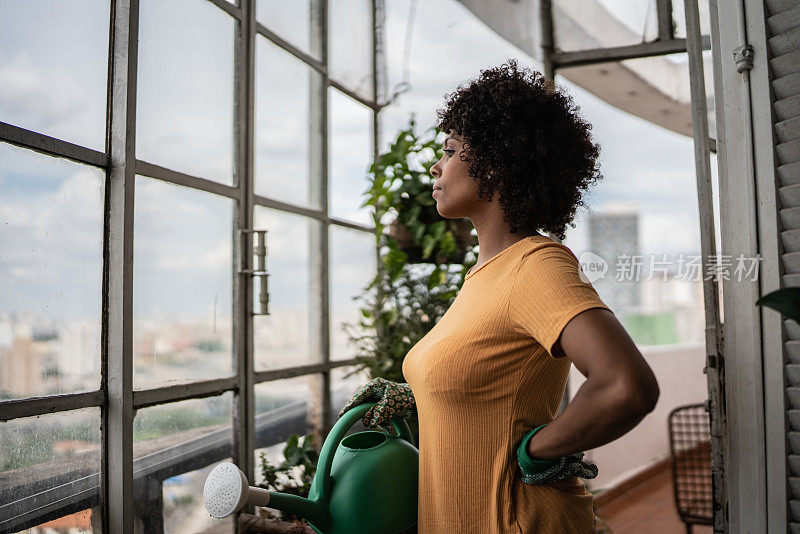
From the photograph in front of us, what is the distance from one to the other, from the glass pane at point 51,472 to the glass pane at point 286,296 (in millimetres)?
617

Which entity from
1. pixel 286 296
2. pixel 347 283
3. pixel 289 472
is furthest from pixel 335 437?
pixel 347 283

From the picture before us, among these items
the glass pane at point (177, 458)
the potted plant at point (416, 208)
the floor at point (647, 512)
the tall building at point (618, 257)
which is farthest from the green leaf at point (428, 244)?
the floor at point (647, 512)

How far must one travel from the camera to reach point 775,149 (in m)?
1.35

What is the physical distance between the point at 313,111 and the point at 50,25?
107cm

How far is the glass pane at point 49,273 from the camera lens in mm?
1192

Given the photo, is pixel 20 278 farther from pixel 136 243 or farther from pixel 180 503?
pixel 180 503

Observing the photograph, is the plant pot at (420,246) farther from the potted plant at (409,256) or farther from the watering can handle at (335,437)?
the watering can handle at (335,437)

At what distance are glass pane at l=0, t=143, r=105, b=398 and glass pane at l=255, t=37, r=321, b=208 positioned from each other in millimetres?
654

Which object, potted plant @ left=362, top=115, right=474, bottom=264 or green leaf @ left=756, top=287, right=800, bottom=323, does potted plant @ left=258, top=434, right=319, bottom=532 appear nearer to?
potted plant @ left=362, top=115, right=474, bottom=264

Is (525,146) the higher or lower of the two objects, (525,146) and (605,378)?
the higher

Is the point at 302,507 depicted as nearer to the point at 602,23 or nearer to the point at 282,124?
the point at 282,124

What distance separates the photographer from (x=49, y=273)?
1.28 metres

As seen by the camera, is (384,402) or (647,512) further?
(647,512)

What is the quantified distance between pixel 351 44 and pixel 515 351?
1.88 metres
